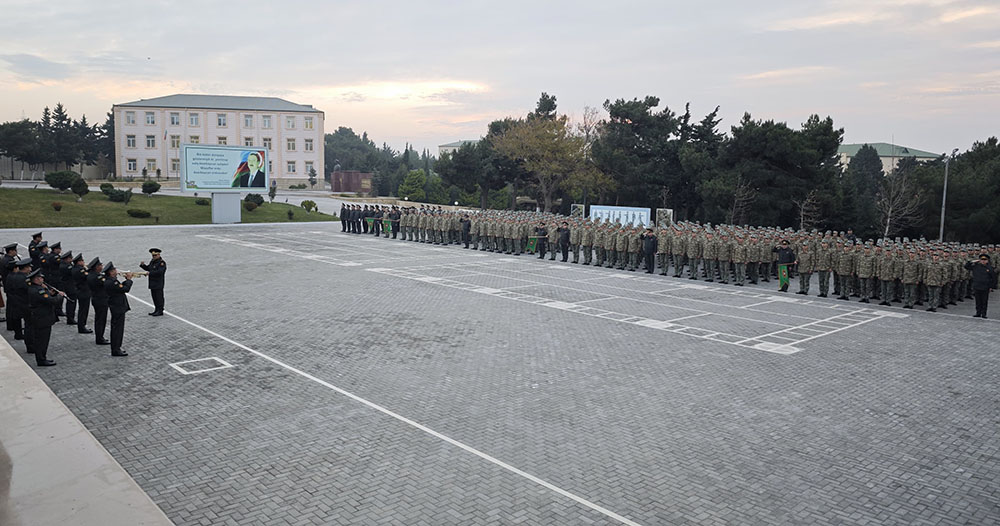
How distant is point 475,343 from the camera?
1209 cm

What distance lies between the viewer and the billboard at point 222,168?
131ft

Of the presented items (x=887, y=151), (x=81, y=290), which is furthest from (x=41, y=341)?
(x=887, y=151)

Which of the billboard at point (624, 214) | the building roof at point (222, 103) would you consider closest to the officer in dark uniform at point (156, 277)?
the billboard at point (624, 214)

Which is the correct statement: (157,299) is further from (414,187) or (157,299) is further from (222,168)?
(414,187)

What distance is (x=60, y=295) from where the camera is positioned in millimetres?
10508

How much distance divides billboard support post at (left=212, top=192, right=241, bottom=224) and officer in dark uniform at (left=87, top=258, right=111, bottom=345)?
34376mm

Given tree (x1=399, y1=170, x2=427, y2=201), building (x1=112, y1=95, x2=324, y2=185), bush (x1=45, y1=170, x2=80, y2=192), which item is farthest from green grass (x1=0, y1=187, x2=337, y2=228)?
building (x1=112, y1=95, x2=324, y2=185)

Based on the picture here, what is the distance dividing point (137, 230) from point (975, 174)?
4566 cm

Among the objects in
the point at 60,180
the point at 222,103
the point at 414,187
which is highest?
the point at 222,103

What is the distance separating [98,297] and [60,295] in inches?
25.2

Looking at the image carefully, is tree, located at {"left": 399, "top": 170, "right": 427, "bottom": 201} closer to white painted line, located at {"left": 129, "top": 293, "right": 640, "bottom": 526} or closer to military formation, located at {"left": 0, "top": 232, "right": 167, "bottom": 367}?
military formation, located at {"left": 0, "top": 232, "right": 167, "bottom": 367}

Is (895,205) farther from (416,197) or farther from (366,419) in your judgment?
(416,197)

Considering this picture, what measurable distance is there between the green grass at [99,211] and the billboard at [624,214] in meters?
25.3

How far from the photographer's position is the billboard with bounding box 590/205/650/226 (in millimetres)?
31406
